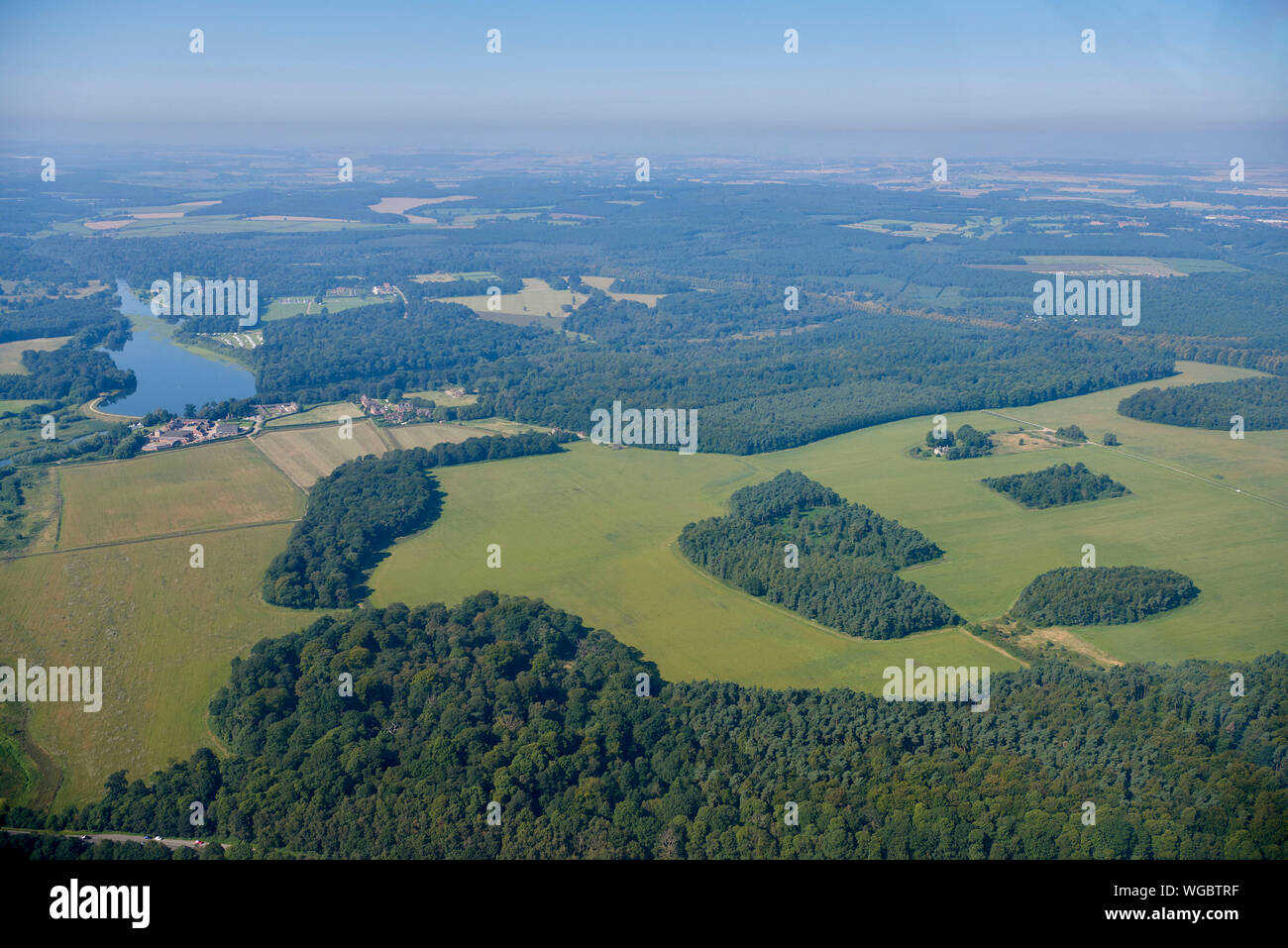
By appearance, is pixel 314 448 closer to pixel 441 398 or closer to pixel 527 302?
pixel 441 398

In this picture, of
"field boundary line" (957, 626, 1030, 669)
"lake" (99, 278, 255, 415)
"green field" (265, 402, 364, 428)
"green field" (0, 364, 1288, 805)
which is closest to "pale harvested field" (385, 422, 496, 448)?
"green field" (265, 402, 364, 428)

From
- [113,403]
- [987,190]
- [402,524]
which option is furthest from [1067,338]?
[987,190]

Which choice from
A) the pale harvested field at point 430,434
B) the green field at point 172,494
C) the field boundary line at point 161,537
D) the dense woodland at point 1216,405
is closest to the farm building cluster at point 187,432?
the green field at point 172,494

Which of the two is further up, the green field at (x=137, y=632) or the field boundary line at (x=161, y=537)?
the field boundary line at (x=161, y=537)

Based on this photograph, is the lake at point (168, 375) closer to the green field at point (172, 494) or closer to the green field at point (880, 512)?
the green field at point (172, 494)

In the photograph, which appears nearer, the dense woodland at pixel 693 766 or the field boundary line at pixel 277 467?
the dense woodland at pixel 693 766
